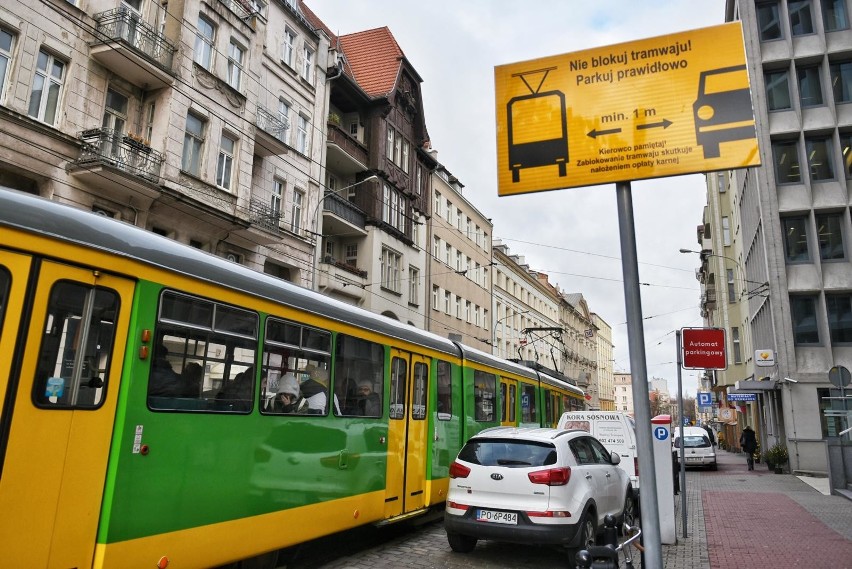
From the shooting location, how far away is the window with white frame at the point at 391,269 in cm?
2953

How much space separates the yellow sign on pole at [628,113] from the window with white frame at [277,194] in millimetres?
18305

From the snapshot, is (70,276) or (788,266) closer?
(70,276)

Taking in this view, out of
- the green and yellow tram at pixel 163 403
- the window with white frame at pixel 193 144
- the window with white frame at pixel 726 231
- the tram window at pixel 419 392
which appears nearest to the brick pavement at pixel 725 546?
the green and yellow tram at pixel 163 403

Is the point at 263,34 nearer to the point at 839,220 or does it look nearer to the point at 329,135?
the point at 329,135

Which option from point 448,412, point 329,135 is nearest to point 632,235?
point 448,412

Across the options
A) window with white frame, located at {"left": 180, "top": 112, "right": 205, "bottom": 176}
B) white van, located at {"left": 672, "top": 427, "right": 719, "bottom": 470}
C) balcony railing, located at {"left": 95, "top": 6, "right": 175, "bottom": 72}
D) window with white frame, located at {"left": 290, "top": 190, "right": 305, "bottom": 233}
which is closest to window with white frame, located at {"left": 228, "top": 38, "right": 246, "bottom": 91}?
window with white frame, located at {"left": 180, "top": 112, "right": 205, "bottom": 176}

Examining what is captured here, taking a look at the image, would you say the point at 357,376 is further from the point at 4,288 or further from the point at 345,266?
the point at 345,266

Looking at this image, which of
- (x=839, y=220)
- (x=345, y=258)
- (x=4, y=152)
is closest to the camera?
(x=4, y=152)

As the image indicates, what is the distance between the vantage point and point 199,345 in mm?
5777

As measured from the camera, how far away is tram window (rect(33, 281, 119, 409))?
4547mm

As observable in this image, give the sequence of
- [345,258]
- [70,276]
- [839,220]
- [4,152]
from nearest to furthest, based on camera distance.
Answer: [70,276]
[4,152]
[839,220]
[345,258]

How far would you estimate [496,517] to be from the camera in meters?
7.99

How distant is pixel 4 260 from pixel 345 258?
24057mm

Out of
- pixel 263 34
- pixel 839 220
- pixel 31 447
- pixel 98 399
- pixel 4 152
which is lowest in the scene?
pixel 31 447
